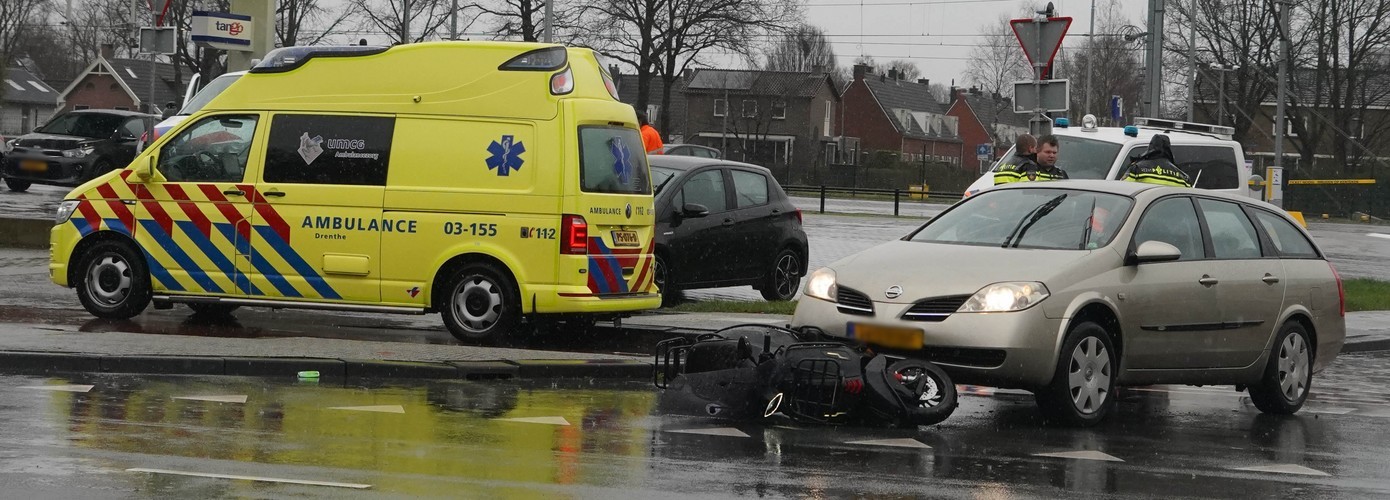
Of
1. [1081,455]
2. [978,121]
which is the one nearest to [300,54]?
[1081,455]

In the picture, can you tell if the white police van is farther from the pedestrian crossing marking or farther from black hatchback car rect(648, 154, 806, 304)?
the pedestrian crossing marking

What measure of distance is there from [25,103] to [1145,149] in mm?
93703

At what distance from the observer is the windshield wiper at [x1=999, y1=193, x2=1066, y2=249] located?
9758 millimetres

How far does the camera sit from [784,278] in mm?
16766

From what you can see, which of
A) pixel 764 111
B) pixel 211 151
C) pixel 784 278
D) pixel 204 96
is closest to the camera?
pixel 211 151

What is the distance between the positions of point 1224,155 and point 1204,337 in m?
9.57

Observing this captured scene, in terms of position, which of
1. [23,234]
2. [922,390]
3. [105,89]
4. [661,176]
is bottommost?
[922,390]

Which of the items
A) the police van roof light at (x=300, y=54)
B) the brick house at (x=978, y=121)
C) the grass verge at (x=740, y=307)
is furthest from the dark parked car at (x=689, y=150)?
the brick house at (x=978, y=121)

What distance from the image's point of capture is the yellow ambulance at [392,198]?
12078 millimetres

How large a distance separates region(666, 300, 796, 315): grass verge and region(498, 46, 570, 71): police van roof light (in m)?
3.70

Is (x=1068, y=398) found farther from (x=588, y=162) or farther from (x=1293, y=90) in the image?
(x=1293, y=90)

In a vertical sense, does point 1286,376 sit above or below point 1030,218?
below

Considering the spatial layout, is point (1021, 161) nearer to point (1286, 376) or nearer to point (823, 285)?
point (1286, 376)

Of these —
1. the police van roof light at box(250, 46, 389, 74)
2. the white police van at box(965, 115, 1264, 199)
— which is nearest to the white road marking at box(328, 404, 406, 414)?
the police van roof light at box(250, 46, 389, 74)
